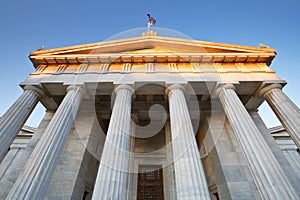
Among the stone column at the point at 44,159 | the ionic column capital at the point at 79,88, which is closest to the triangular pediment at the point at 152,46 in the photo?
the ionic column capital at the point at 79,88

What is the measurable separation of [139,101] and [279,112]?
36.7 feet

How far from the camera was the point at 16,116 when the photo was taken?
11555mm

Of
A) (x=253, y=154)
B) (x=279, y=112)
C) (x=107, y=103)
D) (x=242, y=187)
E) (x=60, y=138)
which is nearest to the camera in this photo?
(x=253, y=154)

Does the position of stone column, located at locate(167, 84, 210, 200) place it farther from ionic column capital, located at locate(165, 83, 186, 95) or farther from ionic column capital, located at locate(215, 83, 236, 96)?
ionic column capital, located at locate(215, 83, 236, 96)

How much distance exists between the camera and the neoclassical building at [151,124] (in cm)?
904

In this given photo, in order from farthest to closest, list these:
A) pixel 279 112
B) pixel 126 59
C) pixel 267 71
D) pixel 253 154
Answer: pixel 126 59 → pixel 267 71 → pixel 279 112 → pixel 253 154

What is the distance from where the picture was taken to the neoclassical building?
9.04 metres

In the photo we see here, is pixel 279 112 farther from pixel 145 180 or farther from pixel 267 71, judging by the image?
pixel 145 180

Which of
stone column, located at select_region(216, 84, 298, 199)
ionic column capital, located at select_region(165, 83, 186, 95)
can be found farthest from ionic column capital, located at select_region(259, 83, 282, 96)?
ionic column capital, located at select_region(165, 83, 186, 95)

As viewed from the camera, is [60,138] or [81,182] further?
[81,182]

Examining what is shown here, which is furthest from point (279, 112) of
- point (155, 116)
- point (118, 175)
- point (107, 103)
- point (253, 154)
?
point (107, 103)

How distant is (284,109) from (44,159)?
15.0 meters

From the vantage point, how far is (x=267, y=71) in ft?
46.7

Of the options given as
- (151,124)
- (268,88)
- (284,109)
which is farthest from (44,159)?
(268,88)
